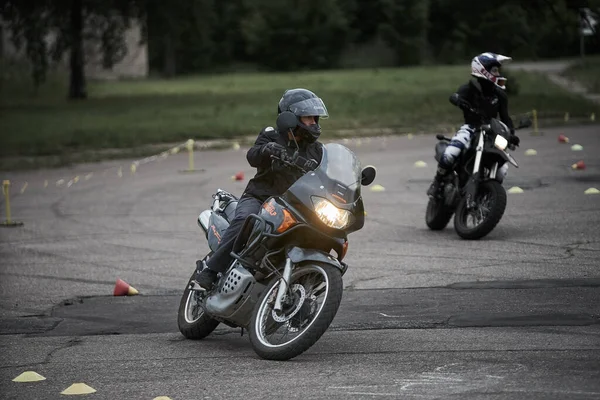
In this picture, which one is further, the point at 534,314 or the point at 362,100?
the point at 362,100

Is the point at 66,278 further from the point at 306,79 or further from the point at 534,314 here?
the point at 306,79

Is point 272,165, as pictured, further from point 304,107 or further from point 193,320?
point 193,320

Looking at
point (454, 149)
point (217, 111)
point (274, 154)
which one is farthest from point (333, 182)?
point (217, 111)

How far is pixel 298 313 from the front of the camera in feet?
25.7

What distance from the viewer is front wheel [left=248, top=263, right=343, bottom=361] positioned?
24.9 feet

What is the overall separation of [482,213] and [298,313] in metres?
5.60

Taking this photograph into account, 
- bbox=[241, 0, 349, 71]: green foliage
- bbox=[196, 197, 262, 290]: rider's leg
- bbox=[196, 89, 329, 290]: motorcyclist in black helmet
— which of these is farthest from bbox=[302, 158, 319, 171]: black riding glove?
bbox=[241, 0, 349, 71]: green foliage

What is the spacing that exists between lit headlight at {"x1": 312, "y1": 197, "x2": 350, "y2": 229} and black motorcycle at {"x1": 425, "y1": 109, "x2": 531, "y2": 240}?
5351 millimetres

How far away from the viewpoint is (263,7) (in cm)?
8138

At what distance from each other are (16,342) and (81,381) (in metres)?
1.54

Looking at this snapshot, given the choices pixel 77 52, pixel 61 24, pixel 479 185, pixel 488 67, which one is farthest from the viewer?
pixel 77 52

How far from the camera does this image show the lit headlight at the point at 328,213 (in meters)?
7.73

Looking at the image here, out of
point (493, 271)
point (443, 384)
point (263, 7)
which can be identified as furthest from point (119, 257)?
point (263, 7)

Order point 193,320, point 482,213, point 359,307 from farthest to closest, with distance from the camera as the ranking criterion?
point 482,213, point 359,307, point 193,320
